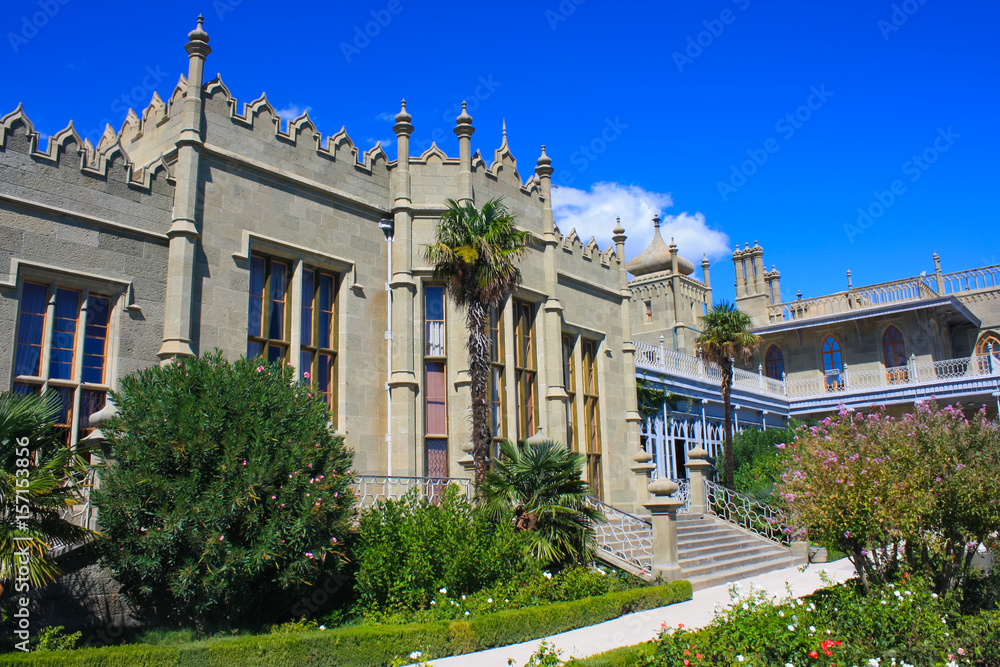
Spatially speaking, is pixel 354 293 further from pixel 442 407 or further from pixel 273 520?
pixel 273 520

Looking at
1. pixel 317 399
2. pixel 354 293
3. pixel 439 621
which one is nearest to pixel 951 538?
pixel 439 621

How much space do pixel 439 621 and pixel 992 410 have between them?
29984mm

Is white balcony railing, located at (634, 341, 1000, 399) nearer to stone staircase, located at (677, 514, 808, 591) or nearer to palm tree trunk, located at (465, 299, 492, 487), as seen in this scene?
stone staircase, located at (677, 514, 808, 591)

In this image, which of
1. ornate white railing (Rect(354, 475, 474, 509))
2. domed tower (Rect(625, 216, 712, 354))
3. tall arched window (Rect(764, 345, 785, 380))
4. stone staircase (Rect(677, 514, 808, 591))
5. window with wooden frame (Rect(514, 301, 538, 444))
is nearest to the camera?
ornate white railing (Rect(354, 475, 474, 509))

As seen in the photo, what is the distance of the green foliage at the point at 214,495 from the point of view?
9.39 metres

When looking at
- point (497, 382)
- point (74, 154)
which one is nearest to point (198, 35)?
point (74, 154)

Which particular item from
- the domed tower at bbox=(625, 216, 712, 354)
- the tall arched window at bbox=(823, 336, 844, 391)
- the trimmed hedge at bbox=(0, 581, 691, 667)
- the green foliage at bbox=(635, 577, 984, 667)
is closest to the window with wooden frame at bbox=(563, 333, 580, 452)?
the trimmed hedge at bbox=(0, 581, 691, 667)

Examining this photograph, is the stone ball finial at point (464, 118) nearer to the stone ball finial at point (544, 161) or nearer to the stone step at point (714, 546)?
the stone ball finial at point (544, 161)

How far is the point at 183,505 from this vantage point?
9359 millimetres

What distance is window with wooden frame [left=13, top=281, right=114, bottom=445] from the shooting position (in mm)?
11625

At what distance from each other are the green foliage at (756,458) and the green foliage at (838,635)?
554 inches

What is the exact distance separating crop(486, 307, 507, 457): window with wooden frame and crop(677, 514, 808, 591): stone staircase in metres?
4.66

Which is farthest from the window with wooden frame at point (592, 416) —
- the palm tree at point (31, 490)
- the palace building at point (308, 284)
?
the palm tree at point (31, 490)

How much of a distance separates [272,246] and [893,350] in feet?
98.2
